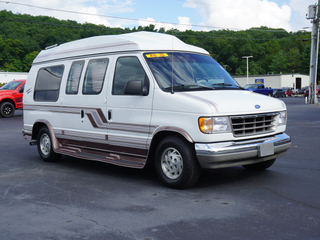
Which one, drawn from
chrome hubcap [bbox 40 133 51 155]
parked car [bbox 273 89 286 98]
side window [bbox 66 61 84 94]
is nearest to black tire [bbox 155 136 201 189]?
side window [bbox 66 61 84 94]

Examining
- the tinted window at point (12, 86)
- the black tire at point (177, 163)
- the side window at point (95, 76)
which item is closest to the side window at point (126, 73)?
the side window at point (95, 76)

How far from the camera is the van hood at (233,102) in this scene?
5.52 meters

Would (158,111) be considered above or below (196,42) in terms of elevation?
below

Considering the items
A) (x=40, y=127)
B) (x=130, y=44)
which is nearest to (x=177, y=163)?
(x=130, y=44)

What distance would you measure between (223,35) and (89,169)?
8076 centimetres

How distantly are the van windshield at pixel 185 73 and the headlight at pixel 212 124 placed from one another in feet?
2.75

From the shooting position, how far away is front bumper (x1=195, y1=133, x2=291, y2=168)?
542cm

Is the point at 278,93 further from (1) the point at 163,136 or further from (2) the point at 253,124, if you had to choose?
(1) the point at 163,136

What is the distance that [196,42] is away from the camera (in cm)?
7044

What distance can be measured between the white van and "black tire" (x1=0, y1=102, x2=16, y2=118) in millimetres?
14903

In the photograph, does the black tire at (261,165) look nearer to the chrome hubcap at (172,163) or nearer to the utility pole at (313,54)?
the chrome hubcap at (172,163)

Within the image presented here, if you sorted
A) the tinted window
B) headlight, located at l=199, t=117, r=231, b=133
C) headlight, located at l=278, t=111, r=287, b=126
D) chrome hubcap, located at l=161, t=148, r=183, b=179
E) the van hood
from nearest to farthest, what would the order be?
headlight, located at l=199, t=117, r=231, b=133, the van hood, chrome hubcap, located at l=161, t=148, r=183, b=179, headlight, located at l=278, t=111, r=287, b=126, the tinted window

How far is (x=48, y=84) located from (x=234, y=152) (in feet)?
15.1

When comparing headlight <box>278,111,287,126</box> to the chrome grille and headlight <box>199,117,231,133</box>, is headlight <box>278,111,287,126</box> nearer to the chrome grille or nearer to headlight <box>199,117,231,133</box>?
the chrome grille
